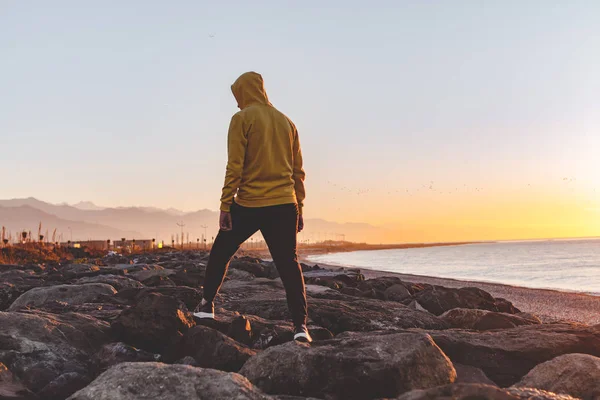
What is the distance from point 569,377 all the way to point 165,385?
8.34 feet

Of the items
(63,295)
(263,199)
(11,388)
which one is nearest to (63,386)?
(11,388)

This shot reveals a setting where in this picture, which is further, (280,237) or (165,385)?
(280,237)

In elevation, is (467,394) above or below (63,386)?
above

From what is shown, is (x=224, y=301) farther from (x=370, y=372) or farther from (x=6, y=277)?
(x=6, y=277)

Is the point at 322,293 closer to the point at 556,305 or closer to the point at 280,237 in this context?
the point at 280,237

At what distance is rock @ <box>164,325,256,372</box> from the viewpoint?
351 cm

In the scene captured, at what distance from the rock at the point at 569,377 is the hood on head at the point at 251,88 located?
3.17 meters

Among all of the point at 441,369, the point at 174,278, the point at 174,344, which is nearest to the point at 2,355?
the point at 174,344

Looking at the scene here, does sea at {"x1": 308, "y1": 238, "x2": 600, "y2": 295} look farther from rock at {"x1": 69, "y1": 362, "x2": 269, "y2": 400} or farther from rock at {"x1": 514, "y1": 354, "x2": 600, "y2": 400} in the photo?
rock at {"x1": 69, "y1": 362, "x2": 269, "y2": 400}

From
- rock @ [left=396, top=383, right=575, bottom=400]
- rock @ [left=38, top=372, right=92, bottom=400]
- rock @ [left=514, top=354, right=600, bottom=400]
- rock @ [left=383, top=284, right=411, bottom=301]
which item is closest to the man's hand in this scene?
rock @ [left=38, top=372, right=92, bottom=400]

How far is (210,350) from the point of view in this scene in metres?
3.61

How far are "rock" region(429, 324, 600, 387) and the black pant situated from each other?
1.19 m

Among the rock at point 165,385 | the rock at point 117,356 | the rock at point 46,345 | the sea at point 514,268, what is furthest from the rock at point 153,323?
the sea at point 514,268

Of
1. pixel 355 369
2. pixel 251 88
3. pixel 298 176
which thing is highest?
pixel 251 88
